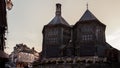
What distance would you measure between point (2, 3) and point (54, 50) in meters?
37.8

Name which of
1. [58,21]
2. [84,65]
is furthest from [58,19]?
[84,65]

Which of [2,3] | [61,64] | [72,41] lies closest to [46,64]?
[61,64]

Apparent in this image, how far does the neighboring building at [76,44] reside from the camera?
61.9m

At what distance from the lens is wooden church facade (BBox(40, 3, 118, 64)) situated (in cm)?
6244

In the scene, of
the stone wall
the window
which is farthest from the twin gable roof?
the stone wall

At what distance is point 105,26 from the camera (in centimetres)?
6550

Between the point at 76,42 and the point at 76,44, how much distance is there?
449mm

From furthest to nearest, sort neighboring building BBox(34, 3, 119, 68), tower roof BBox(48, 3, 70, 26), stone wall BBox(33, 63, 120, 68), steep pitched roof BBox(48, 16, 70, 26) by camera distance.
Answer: tower roof BBox(48, 3, 70, 26)
steep pitched roof BBox(48, 16, 70, 26)
neighboring building BBox(34, 3, 119, 68)
stone wall BBox(33, 63, 120, 68)

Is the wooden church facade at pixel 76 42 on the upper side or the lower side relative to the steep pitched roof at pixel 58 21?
lower

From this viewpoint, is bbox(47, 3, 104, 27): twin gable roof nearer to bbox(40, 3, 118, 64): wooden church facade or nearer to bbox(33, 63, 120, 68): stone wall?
bbox(40, 3, 118, 64): wooden church facade

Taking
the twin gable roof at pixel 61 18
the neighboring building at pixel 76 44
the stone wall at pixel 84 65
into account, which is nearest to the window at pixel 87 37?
the neighboring building at pixel 76 44

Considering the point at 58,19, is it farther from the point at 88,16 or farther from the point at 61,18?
the point at 88,16

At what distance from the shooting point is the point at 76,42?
66.0 metres

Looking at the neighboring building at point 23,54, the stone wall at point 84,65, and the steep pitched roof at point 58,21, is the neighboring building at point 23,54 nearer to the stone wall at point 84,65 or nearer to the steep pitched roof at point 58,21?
the steep pitched roof at point 58,21
